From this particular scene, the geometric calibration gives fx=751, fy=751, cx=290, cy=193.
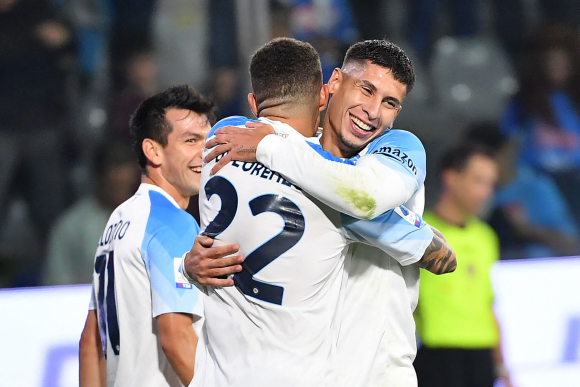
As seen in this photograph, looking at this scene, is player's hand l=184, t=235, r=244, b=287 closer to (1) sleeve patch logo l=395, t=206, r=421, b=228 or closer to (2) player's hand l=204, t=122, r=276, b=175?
(2) player's hand l=204, t=122, r=276, b=175

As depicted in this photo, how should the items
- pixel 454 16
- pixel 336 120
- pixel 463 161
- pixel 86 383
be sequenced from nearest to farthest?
1. pixel 336 120
2. pixel 86 383
3. pixel 463 161
4. pixel 454 16

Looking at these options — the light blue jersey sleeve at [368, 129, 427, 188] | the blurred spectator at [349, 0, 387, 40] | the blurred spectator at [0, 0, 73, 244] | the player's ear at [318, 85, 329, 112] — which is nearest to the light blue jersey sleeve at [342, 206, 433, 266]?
the light blue jersey sleeve at [368, 129, 427, 188]

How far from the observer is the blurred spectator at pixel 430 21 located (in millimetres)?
7035

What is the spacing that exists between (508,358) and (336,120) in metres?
3.46

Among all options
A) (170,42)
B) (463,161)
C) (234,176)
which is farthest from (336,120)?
(170,42)

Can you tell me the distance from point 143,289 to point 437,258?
1181 millimetres

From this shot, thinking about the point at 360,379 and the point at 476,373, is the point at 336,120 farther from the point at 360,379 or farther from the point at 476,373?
the point at 476,373

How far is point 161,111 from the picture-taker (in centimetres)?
332

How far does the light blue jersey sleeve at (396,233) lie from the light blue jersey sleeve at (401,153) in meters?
0.13

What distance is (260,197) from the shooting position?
89.0 inches

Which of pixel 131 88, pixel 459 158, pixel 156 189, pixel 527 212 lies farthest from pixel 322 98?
pixel 527 212

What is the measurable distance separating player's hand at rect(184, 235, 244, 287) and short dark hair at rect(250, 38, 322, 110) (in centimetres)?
50

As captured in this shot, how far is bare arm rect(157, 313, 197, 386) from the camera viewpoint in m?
2.79

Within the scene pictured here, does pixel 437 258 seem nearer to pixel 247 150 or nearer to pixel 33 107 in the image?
pixel 247 150
